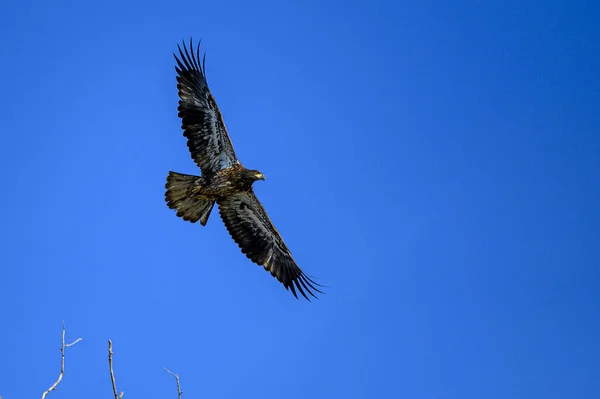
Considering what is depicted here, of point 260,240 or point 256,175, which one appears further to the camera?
point 260,240

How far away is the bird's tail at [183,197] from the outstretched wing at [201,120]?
34cm

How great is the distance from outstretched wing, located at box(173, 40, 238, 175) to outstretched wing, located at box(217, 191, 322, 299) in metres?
1.09

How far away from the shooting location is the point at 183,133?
12250 millimetres

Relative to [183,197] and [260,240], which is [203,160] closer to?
[183,197]

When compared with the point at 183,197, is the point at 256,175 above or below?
above

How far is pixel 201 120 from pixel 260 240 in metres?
2.66

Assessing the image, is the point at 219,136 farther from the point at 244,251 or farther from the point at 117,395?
the point at 117,395

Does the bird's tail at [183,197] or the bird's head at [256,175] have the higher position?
the bird's head at [256,175]

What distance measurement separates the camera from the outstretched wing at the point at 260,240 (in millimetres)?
13344

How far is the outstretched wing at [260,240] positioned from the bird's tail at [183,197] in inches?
31.7

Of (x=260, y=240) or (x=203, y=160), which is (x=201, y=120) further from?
(x=260, y=240)

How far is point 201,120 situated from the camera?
12133 mm

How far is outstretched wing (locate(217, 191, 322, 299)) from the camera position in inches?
525

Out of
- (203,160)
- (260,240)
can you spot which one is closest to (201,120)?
(203,160)
